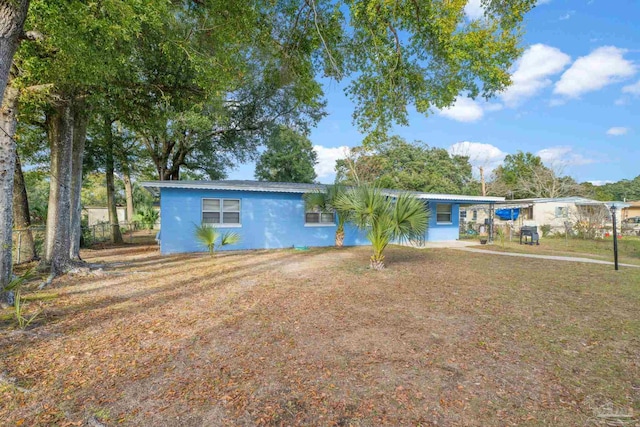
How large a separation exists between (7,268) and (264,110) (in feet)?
41.0

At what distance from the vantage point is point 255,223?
1350 centimetres

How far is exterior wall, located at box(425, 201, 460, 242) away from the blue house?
1113 mm

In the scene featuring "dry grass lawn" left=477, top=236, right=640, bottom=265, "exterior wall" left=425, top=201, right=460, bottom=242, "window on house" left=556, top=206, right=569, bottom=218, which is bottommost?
"dry grass lawn" left=477, top=236, right=640, bottom=265

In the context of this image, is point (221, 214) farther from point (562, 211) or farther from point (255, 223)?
point (562, 211)

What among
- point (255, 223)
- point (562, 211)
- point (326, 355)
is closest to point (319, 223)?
point (255, 223)

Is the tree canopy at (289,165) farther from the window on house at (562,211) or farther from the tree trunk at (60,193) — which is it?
the tree trunk at (60,193)

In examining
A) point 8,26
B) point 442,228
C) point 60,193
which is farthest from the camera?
point 442,228

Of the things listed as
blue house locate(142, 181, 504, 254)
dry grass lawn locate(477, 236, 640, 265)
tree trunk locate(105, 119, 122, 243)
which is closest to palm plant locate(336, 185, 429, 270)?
blue house locate(142, 181, 504, 254)

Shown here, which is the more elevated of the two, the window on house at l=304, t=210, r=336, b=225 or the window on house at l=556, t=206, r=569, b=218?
the window on house at l=556, t=206, r=569, b=218

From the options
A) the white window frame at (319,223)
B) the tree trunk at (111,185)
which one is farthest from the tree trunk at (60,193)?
the white window frame at (319,223)

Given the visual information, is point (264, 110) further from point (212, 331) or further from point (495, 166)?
point (495, 166)

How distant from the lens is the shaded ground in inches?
98.3

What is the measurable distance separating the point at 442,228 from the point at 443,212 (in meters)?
0.88

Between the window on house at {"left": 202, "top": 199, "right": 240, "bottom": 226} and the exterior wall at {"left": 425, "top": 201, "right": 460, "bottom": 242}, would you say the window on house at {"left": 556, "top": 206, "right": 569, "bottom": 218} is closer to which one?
the exterior wall at {"left": 425, "top": 201, "right": 460, "bottom": 242}
